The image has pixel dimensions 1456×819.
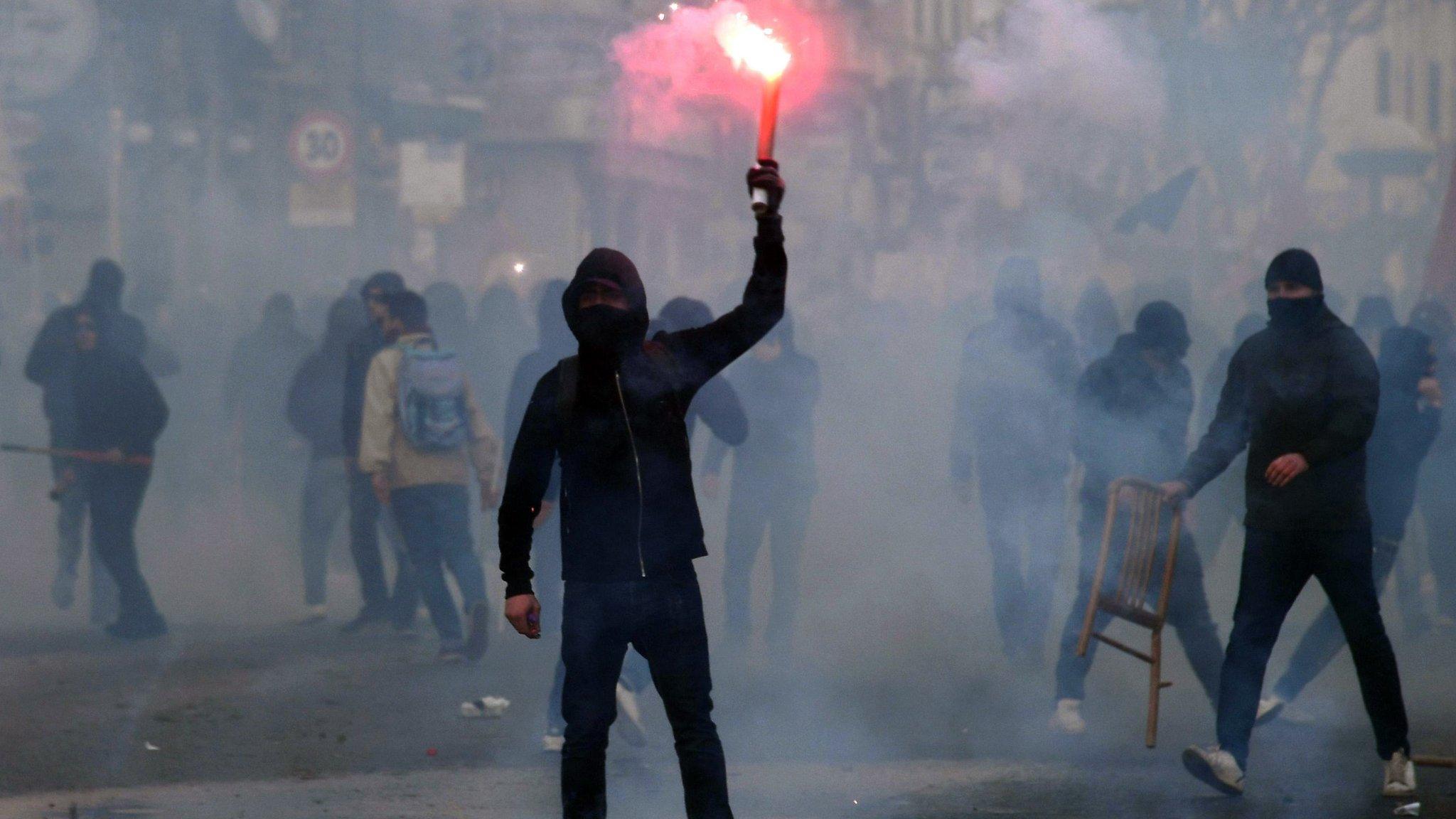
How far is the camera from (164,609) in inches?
395

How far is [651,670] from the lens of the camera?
14.1ft

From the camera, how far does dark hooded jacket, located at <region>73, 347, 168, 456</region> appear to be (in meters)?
9.01

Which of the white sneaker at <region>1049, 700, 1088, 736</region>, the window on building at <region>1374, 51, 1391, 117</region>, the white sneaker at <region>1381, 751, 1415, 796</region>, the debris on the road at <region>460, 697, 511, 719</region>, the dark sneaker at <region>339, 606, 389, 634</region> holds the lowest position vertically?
the dark sneaker at <region>339, 606, 389, 634</region>

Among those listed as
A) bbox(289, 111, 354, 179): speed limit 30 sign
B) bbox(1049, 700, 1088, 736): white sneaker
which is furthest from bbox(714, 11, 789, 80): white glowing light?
bbox(289, 111, 354, 179): speed limit 30 sign

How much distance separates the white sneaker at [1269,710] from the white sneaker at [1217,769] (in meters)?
1.26

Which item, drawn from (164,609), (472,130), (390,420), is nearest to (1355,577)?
(390,420)

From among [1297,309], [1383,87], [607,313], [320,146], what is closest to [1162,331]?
[1297,309]

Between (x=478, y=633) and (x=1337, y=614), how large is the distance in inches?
146

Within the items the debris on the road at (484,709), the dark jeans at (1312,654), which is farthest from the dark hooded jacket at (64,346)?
the dark jeans at (1312,654)

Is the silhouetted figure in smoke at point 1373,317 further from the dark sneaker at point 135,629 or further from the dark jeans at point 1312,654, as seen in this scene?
the dark sneaker at point 135,629

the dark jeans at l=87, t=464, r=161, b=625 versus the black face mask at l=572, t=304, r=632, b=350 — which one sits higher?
the black face mask at l=572, t=304, r=632, b=350

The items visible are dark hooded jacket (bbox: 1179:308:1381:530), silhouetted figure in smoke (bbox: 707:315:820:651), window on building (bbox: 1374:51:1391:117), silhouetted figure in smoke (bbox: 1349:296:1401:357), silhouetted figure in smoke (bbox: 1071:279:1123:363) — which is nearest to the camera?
dark hooded jacket (bbox: 1179:308:1381:530)

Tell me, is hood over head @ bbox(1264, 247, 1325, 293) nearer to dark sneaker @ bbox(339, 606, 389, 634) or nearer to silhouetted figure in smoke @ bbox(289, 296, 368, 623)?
dark sneaker @ bbox(339, 606, 389, 634)

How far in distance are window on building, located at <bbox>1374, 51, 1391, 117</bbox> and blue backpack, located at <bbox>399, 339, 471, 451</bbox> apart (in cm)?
2698
